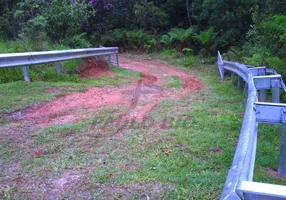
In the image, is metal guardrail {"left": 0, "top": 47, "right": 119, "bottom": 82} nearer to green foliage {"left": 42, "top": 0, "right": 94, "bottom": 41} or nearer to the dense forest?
the dense forest

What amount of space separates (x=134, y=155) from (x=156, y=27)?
1735 cm

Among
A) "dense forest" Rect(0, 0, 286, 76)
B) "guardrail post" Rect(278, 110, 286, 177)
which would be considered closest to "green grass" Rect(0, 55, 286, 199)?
"guardrail post" Rect(278, 110, 286, 177)

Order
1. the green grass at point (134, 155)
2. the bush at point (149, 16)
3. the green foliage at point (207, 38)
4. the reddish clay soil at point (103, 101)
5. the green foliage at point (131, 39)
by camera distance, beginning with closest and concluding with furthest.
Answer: the green grass at point (134, 155)
the reddish clay soil at point (103, 101)
the green foliage at point (207, 38)
the green foliage at point (131, 39)
the bush at point (149, 16)

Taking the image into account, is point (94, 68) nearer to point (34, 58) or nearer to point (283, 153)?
point (34, 58)

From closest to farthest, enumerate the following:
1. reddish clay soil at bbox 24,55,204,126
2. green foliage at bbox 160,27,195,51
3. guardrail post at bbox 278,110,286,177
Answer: guardrail post at bbox 278,110,286,177 < reddish clay soil at bbox 24,55,204,126 < green foliage at bbox 160,27,195,51

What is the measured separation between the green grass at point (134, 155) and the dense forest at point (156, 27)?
7.29ft

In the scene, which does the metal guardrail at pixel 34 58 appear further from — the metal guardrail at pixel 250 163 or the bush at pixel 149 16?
the bush at pixel 149 16

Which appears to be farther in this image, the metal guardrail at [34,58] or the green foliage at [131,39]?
the green foliage at [131,39]

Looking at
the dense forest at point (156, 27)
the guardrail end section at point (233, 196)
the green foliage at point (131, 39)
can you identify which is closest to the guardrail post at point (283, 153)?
the guardrail end section at point (233, 196)

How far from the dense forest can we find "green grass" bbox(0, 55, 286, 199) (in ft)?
7.29

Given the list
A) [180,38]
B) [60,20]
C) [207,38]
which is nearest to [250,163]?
[60,20]

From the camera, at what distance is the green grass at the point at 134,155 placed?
97.9 inches

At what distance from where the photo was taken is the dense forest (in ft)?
25.2

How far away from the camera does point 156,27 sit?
1956cm
